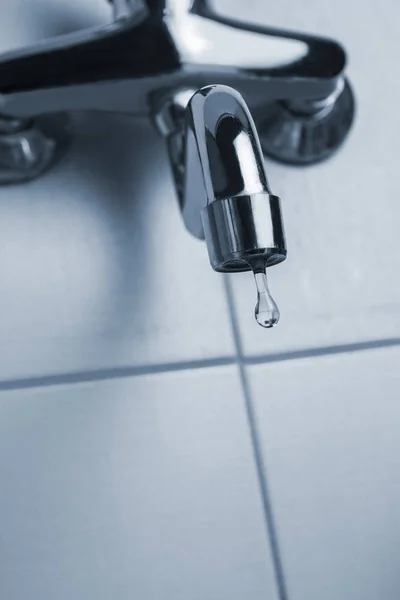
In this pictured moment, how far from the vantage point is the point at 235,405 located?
387 millimetres

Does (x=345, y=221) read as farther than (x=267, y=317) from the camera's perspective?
Yes

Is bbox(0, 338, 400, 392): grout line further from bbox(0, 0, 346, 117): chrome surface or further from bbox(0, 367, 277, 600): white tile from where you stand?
bbox(0, 0, 346, 117): chrome surface

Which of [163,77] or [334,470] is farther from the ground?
[163,77]

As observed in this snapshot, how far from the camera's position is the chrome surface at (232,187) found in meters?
0.26

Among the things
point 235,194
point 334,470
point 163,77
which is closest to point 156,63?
point 163,77

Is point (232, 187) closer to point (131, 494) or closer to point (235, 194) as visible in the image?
point (235, 194)

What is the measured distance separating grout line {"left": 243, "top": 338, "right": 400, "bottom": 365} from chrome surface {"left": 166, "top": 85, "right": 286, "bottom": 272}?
0.12m

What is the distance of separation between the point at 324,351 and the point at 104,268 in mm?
125

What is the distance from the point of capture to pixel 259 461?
38 centimetres

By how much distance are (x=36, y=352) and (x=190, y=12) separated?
0.59 ft

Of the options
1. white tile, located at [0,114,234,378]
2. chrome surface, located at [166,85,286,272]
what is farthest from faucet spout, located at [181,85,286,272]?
white tile, located at [0,114,234,378]

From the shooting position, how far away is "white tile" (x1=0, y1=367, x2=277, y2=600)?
348 mm

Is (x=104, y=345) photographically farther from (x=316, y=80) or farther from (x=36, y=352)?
(x=316, y=80)

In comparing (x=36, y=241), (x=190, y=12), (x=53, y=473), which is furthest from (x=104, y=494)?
(x=190, y=12)
